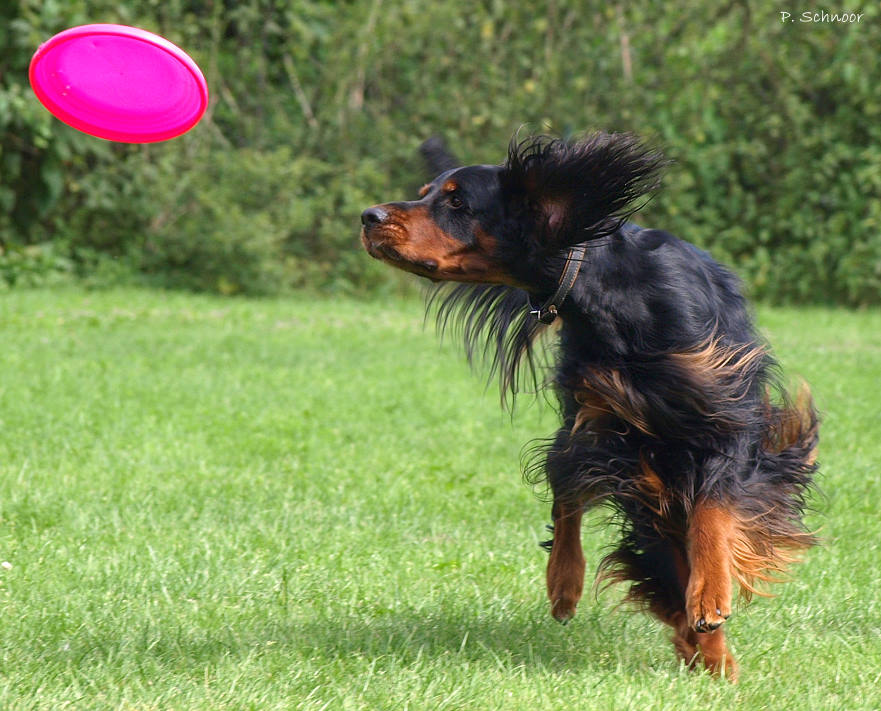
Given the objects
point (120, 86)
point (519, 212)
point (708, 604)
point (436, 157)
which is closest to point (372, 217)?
point (519, 212)

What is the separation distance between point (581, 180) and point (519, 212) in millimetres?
201

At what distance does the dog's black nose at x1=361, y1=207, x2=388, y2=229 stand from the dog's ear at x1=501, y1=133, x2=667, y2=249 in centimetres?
39

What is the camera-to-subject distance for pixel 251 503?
16.6 ft

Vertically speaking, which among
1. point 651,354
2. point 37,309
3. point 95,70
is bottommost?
point 37,309

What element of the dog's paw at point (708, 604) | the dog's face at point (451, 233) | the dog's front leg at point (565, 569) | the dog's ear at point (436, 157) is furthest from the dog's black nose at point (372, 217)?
the dog's paw at point (708, 604)

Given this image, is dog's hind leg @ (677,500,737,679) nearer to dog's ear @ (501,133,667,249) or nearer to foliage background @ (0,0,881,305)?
dog's ear @ (501,133,667,249)

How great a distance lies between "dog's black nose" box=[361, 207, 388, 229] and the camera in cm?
332

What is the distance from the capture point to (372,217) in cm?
333

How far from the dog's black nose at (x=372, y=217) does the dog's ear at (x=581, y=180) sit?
0.39 m

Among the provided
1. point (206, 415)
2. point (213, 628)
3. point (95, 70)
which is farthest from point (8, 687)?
point (206, 415)

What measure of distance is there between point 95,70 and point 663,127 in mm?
9897

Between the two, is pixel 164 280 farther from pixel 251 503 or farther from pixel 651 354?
pixel 651 354

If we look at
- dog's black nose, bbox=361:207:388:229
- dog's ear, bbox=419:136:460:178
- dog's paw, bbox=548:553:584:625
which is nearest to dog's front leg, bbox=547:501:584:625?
dog's paw, bbox=548:553:584:625

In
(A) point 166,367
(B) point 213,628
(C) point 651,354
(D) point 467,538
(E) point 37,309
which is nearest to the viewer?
(C) point 651,354
